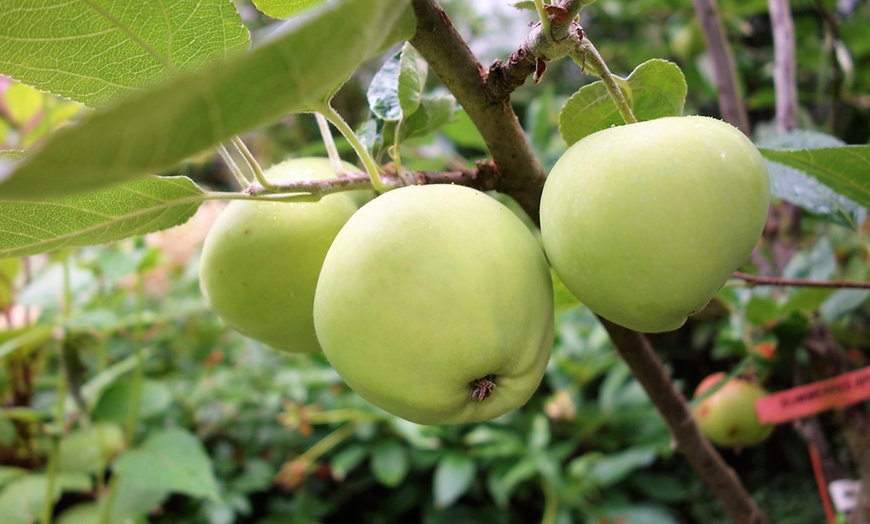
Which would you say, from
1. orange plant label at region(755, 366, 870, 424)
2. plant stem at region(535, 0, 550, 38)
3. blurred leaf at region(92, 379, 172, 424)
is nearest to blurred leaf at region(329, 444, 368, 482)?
blurred leaf at region(92, 379, 172, 424)

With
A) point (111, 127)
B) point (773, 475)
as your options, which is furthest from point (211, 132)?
point (773, 475)

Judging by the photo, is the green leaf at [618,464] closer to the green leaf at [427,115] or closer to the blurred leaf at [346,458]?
the blurred leaf at [346,458]

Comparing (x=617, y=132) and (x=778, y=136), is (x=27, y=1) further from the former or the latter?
(x=778, y=136)

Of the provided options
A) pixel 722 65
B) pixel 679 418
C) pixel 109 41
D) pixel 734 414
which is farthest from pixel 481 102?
pixel 722 65

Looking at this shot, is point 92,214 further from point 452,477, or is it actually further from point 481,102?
point 452,477

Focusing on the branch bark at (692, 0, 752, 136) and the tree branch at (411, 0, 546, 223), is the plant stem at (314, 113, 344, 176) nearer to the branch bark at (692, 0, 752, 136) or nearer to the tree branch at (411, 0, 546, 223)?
the tree branch at (411, 0, 546, 223)

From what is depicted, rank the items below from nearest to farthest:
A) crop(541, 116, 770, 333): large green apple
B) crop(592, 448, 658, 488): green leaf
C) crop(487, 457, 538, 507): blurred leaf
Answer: crop(541, 116, 770, 333): large green apple < crop(487, 457, 538, 507): blurred leaf < crop(592, 448, 658, 488): green leaf

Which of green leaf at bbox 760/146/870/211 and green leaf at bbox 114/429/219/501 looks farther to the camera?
green leaf at bbox 114/429/219/501
